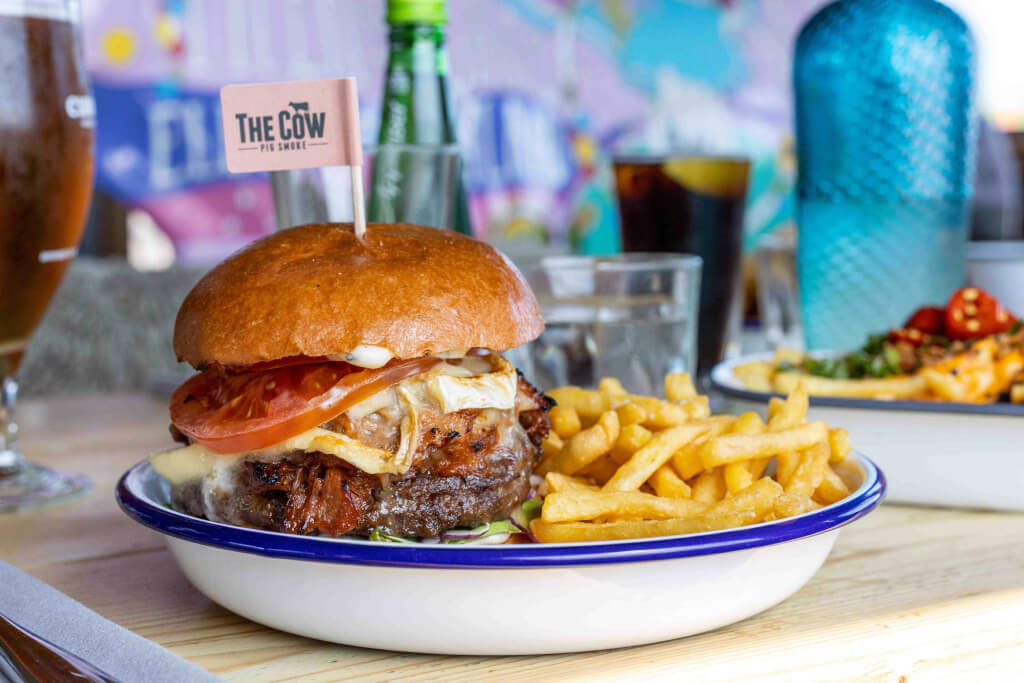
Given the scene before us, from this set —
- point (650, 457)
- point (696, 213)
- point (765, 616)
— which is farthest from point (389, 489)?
point (696, 213)

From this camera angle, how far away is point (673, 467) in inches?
49.8

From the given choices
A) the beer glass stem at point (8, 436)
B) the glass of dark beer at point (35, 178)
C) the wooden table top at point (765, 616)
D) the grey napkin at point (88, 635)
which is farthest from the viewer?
the beer glass stem at point (8, 436)

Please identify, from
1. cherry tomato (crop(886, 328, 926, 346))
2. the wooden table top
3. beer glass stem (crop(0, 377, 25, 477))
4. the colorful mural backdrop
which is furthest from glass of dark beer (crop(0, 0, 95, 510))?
the colorful mural backdrop

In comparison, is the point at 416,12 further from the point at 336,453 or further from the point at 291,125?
the point at 336,453

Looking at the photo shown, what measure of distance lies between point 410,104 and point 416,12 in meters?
0.18

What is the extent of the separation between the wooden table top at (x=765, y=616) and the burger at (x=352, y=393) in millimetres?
122

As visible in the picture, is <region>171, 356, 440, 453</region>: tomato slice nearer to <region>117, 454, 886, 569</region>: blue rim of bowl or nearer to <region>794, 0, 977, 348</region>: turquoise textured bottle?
<region>117, 454, 886, 569</region>: blue rim of bowl

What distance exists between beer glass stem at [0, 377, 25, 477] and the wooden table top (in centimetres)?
15

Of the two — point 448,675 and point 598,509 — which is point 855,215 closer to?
point 598,509

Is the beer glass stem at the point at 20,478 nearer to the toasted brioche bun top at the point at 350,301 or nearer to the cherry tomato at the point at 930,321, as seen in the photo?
the toasted brioche bun top at the point at 350,301

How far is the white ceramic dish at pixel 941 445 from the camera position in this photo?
1.41 m

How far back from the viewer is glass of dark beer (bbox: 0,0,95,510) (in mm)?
1524

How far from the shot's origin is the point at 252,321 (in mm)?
1081

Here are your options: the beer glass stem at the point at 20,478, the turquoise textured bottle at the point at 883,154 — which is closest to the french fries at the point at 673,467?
the beer glass stem at the point at 20,478
